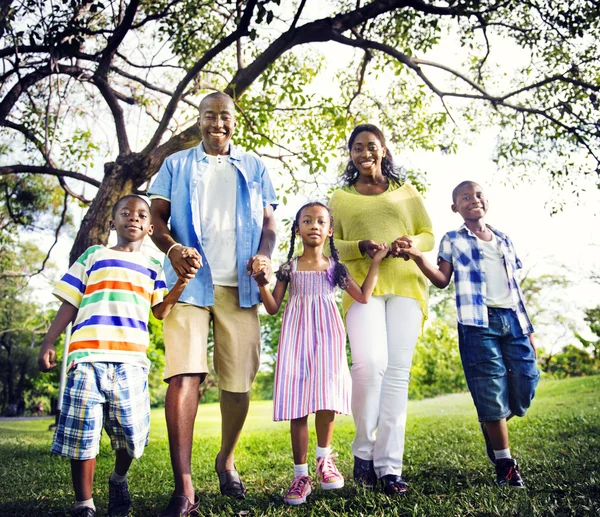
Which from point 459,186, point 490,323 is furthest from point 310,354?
point 459,186

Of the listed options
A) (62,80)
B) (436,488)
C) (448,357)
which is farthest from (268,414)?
(436,488)

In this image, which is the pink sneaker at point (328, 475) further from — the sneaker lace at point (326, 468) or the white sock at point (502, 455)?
the white sock at point (502, 455)

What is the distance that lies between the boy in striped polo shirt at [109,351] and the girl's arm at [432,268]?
1.29 m

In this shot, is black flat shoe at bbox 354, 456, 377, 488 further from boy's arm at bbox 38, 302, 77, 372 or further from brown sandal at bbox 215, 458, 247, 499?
boy's arm at bbox 38, 302, 77, 372

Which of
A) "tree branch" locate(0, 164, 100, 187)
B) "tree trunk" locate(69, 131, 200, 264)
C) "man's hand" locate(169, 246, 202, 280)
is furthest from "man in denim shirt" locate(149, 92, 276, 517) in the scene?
"tree branch" locate(0, 164, 100, 187)

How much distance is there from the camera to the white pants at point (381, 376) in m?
3.15

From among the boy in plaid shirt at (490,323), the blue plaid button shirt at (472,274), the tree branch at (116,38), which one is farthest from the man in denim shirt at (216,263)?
the tree branch at (116,38)

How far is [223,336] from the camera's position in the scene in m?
3.23

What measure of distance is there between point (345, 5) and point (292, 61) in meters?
1.22

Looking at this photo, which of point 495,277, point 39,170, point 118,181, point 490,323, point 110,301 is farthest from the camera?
point 39,170

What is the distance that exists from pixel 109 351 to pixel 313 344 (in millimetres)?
1099

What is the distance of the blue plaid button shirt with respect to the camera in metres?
3.52

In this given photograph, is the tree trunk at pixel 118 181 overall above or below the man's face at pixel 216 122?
above

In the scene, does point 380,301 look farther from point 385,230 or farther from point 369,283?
point 385,230
